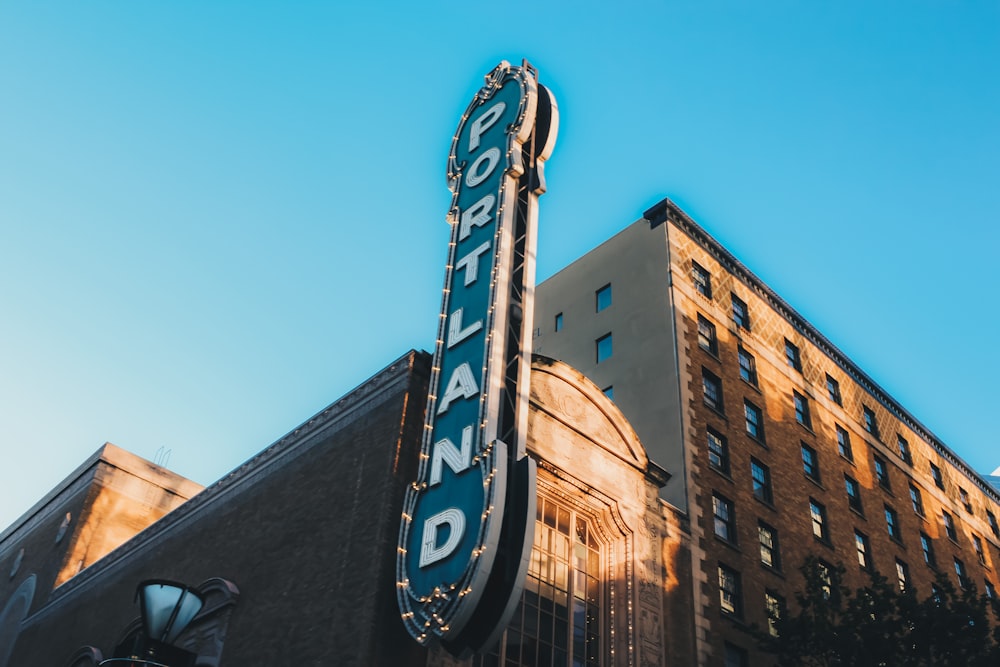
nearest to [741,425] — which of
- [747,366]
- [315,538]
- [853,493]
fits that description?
[747,366]

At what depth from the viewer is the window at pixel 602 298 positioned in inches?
1441

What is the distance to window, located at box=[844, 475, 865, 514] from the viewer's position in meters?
36.7

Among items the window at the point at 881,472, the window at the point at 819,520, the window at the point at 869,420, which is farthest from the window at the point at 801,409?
the window at the point at 869,420

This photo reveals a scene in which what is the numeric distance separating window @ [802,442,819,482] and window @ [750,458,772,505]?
332 cm

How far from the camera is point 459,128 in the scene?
2653 centimetres

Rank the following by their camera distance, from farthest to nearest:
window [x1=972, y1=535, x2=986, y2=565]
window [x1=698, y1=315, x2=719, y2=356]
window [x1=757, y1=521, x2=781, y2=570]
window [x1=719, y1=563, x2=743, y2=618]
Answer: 1. window [x1=972, y1=535, x2=986, y2=565]
2. window [x1=698, y1=315, x2=719, y2=356]
3. window [x1=757, y1=521, x2=781, y2=570]
4. window [x1=719, y1=563, x2=743, y2=618]

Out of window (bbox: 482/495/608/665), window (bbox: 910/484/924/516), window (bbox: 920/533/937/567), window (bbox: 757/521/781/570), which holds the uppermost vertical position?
window (bbox: 910/484/924/516)

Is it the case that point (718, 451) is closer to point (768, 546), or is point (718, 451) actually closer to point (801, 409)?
point (768, 546)

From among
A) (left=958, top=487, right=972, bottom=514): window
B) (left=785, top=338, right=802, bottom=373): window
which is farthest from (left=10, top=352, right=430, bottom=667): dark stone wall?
(left=958, top=487, right=972, bottom=514): window

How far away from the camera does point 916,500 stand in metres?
42.3

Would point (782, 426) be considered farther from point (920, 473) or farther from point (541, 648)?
point (541, 648)

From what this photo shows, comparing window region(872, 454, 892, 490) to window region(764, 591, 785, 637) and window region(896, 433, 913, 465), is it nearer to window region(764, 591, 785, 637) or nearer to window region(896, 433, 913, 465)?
window region(896, 433, 913, 465)

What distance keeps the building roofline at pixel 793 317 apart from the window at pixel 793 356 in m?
1.52

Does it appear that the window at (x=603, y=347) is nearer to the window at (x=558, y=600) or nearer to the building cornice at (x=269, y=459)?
the window at (x=558, y=600)
